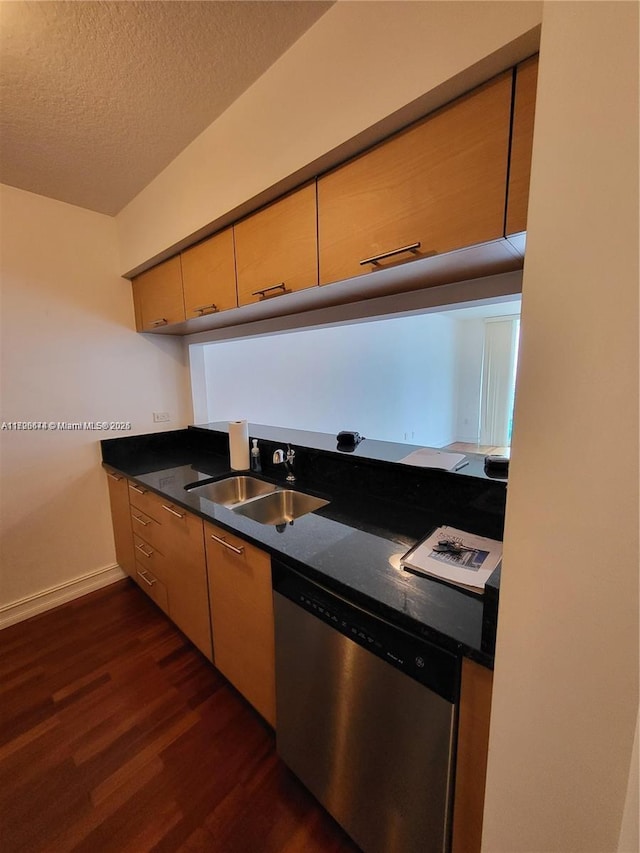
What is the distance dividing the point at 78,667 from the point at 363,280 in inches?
90.1

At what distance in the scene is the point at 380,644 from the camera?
83 cm

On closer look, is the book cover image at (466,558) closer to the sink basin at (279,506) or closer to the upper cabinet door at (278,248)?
the sink basin at (279,506)

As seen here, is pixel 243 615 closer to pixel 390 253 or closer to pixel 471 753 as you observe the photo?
pixel 471 753

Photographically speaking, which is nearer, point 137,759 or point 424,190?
point 424,190

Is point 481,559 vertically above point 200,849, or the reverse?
point 481,559

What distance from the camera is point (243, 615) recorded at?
129 centimetres

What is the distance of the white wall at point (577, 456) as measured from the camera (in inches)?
16.0

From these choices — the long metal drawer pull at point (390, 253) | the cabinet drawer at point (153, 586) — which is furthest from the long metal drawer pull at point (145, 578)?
the long metal drawer pull at point (390, 253)

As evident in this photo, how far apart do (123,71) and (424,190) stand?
1.18 m

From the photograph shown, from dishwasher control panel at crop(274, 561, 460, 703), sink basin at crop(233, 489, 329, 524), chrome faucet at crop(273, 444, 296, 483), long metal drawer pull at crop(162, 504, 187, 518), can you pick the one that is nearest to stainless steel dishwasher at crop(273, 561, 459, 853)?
dishwasher control panel at crop(274, 561, 460, 703)

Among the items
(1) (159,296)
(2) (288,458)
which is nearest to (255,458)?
(2) (288,458)

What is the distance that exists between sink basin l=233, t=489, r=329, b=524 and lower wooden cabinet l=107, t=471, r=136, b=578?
0.99 metres

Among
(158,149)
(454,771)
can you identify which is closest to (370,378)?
(158,149)

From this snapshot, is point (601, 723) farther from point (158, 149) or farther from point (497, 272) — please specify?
point (158, 149)
